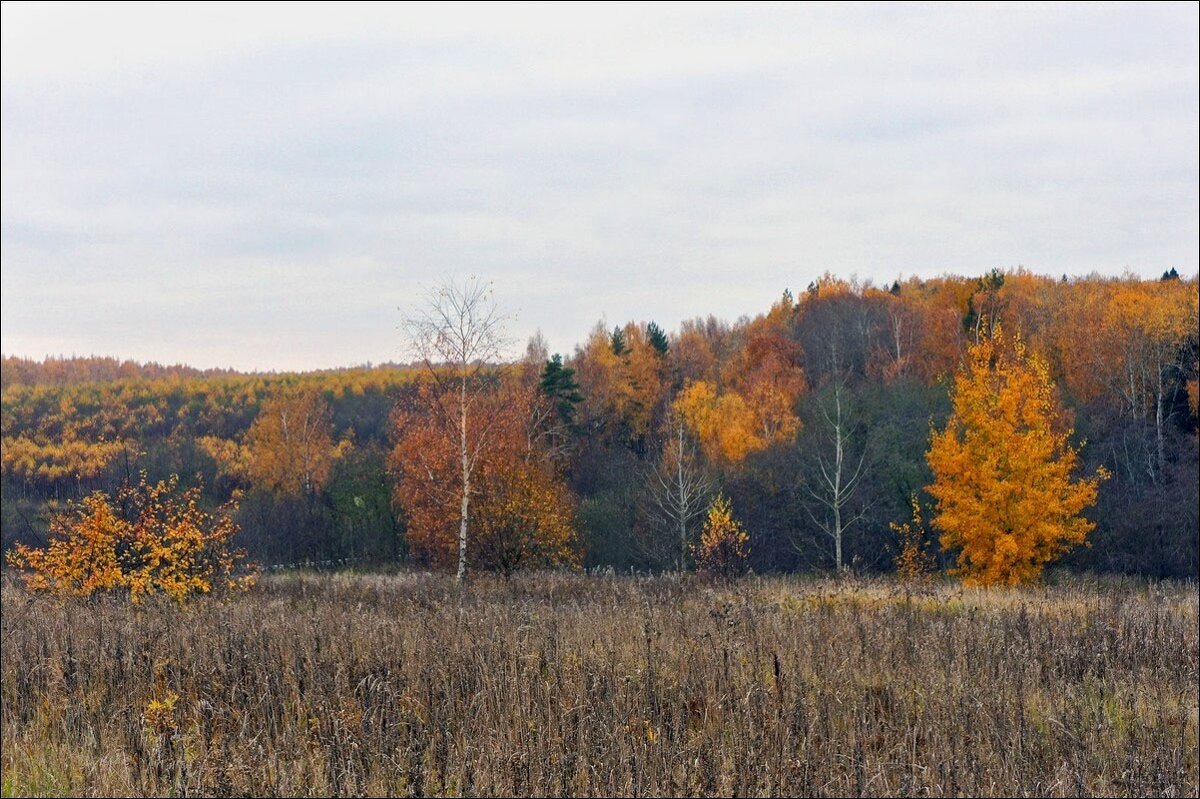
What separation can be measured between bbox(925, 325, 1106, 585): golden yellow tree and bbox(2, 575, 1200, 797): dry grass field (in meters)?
15.9

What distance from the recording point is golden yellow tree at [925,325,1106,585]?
2552cm

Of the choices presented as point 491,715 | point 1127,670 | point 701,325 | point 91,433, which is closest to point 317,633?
point 491,715

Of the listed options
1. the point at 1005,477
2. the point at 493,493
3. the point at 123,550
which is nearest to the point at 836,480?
the point at 1005,477

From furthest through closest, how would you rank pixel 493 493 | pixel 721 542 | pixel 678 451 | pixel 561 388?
1. pixel 561 388
2. pixel 678 451
3. pixel 721 542
4. pixel 493 493

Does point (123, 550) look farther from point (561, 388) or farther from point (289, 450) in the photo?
point (289, 450)

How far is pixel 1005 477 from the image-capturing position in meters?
25.9

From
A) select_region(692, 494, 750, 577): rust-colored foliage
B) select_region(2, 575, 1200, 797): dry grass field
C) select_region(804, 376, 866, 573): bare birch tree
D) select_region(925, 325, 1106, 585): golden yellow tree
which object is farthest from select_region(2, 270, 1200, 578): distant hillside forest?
select_region(2, 575, 1200, 797): dry grass field

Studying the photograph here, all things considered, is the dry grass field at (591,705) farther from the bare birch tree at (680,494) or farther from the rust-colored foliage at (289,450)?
the rust-colored foliage at (289,450)

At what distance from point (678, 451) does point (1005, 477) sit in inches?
651

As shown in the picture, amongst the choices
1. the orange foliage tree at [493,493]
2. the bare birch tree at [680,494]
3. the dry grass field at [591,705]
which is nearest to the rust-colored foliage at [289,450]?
the orange foliage tree at [493,493]

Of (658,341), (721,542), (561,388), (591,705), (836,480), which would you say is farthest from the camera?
(658,341)

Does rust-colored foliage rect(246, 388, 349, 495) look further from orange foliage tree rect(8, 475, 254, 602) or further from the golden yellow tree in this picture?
orange foliage tree rect(8, 475, 254, 602)

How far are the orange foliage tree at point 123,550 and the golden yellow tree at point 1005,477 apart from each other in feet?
63.3

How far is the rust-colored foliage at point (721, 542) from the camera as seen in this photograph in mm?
29531
